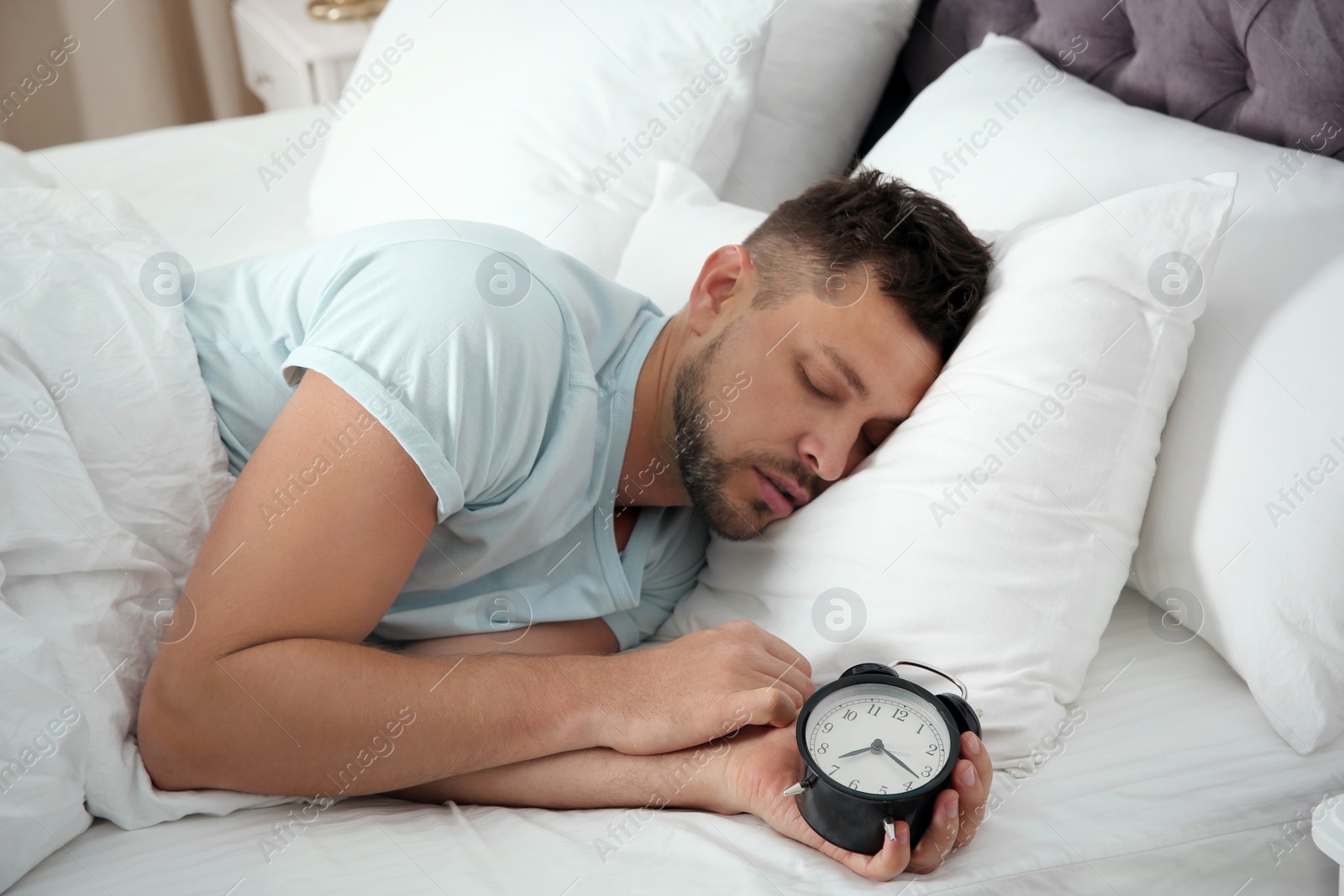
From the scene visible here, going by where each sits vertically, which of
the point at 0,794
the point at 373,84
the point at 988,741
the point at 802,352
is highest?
the point at 373,84

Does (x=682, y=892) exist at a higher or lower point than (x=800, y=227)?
lower

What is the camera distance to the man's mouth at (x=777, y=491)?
102 centimetres

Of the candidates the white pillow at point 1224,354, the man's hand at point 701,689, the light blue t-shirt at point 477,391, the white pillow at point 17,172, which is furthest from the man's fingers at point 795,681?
the white pillow at point 17,172

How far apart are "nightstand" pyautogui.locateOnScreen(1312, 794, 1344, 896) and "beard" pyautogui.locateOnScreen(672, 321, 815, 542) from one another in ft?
1.64

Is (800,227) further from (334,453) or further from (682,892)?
(682,892)

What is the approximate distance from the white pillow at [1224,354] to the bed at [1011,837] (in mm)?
54

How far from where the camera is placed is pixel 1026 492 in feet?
2.97

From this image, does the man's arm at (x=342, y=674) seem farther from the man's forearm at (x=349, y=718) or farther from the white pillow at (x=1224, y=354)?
the white pillow at (x=1224, y=354)

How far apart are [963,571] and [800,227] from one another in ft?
1.42

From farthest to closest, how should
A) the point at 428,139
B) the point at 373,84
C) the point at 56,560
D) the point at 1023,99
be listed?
the point at 373,84
the point at 428,139
the point at 1023,99
the point at 56,560

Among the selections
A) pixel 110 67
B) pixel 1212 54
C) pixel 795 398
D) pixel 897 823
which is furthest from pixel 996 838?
pixel 110 67

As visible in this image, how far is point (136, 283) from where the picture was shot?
38.7 inches

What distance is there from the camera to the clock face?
732 mm

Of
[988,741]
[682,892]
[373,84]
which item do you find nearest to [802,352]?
[988,741]
